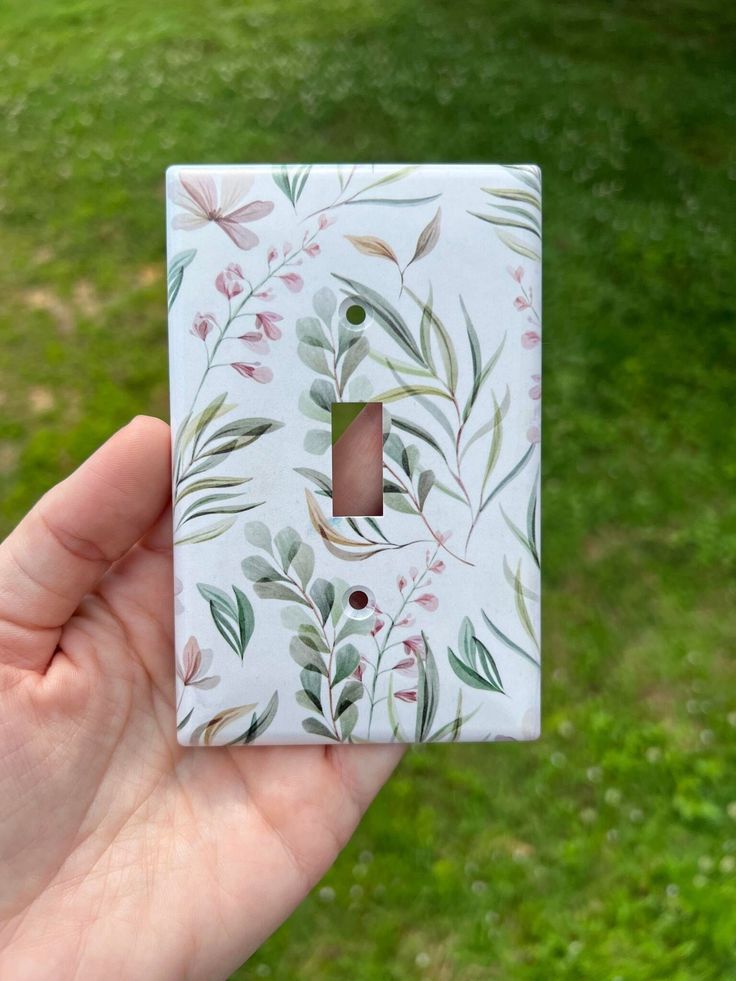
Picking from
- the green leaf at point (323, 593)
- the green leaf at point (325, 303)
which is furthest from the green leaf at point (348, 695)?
the green leaf at point (325, 303)

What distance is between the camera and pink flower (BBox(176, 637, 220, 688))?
1.28 metres

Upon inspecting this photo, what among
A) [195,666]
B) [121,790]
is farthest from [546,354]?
[121,790]

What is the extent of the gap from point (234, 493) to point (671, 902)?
1.60 metres

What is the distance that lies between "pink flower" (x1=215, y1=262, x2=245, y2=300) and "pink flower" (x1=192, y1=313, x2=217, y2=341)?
0.04m

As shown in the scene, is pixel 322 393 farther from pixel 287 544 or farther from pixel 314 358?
pixel 287 544

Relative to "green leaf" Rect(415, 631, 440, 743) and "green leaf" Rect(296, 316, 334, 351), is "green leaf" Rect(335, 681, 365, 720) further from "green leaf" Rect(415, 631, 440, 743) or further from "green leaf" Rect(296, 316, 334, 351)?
"green leaf" Rect(296, 316, 334, 351)

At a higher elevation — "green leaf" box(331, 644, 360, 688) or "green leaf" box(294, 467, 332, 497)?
"green leaf" box(294, 467, 332, 497)

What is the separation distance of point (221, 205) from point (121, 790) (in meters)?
0.91

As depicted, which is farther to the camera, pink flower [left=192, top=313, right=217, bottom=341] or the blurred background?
the blurred background

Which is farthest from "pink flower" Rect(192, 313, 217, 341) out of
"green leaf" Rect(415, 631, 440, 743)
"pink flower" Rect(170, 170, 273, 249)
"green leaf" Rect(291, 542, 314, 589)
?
"green leaf" Rect(415, 631, 440, 743)

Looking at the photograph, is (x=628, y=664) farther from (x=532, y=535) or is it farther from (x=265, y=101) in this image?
(x=265, y=101)

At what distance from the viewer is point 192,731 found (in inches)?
50.6

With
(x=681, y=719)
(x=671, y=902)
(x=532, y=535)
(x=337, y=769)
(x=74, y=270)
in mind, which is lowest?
(x=671, y=902)

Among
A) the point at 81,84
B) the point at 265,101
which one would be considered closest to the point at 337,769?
the point at 265,101
